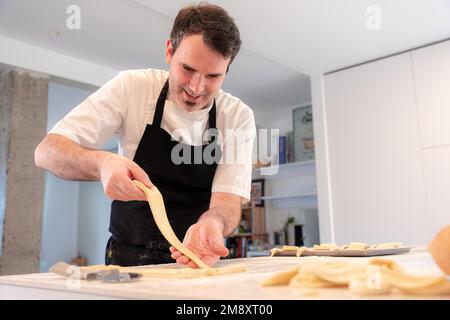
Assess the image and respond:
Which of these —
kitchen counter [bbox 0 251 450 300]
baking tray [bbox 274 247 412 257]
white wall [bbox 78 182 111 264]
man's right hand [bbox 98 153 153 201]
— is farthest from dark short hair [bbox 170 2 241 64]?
white wall [bbox 78 182 111 264]

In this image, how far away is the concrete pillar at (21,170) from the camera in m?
3.47

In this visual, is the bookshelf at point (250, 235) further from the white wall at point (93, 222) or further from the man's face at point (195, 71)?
the man's face at point (195, 71)

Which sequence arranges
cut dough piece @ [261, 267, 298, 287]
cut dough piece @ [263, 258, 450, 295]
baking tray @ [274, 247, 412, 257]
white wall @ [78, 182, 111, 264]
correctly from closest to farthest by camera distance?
cut dough piece @ [263, 258, 450, 295] < cut dough piece @ [261, 267, 298, 287] < baking tray @ [274, 247, 412, 257] < white wall @ [78, 182, 111, 264]

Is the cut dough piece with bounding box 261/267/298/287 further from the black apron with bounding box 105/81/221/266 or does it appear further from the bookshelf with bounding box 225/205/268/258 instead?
the bookshelf with bounding box 225/205/268/258

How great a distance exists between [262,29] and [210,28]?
6.61 feet

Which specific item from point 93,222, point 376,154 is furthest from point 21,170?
point 93,222

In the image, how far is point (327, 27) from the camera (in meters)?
3.13

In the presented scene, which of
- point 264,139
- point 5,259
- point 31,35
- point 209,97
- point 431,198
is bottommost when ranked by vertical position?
point 5,259

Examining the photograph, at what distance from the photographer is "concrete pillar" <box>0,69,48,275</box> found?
347 cm

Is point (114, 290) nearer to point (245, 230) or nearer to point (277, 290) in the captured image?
point (277, 290)

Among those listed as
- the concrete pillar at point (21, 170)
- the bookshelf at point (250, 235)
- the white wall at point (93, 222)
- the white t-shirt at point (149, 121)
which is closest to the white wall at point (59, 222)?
the white wall at point (93, 222)

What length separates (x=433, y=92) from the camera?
135 inches
